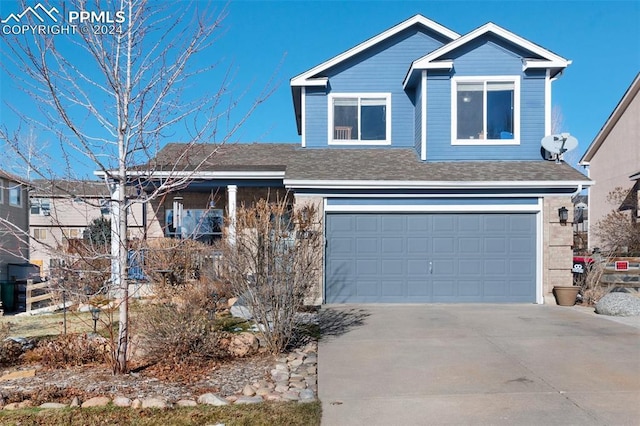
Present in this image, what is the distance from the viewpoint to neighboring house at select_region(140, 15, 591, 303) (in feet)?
38.4

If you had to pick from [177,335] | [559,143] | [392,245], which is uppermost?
[559,143]

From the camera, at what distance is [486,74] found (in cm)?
1291

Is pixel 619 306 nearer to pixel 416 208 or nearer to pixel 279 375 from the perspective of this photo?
pixel 416 208

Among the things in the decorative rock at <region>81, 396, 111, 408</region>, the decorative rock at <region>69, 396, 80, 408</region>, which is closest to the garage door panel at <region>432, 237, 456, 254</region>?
the decorative rock at <region>81, 396, 111, 408</region>

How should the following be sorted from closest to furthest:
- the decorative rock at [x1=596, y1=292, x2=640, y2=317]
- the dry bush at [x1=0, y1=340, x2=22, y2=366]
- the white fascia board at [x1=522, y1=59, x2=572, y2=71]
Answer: the dry bush at [x1=0, y1=340, x2=22, y2=366], the decorative rock at [x1=596, y1=292, x2=640, y2=317], the white fascia board at [x1=522, y1=59, x2=572, y2=71]

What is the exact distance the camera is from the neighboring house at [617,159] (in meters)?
20.8

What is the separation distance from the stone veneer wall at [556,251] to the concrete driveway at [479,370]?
189 centimetres

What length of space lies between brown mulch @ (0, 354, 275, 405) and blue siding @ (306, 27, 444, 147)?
8991 millimetres

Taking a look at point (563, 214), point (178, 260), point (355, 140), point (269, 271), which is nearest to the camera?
point (269, 271)

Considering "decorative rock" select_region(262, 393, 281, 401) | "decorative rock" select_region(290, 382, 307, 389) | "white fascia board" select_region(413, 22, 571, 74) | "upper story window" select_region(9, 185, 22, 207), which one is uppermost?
"white fascia board" select_region(413, 22, 571, 74)

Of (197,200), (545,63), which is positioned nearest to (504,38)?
(545,63)

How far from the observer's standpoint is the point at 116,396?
5.17 metres

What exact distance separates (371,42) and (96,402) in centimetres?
1222

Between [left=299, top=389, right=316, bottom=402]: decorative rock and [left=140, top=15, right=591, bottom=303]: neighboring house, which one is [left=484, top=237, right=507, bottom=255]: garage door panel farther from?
[left=299, top=389, right=316, bottom=402]: decorative rock
